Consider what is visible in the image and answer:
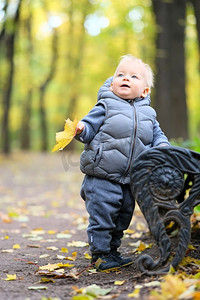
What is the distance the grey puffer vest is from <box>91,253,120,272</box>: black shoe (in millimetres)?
670

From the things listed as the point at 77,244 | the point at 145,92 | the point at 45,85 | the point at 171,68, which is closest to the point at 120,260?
the point at 77,244

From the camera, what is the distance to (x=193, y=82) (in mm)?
25438

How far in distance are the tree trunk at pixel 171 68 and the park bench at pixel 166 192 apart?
9.03m

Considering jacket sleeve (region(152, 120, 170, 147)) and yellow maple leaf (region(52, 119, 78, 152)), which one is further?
jacket sleeve (region(152, 120, 170, 147))

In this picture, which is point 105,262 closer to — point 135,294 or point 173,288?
point 135,294

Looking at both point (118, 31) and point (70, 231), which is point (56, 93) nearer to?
point (118, 31)

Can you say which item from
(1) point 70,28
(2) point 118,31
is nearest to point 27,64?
(1) point 70,28

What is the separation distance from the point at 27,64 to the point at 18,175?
8.51 meters

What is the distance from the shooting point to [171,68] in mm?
12461

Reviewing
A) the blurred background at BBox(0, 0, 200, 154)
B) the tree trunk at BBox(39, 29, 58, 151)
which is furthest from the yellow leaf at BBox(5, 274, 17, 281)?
the tree trunk at BBox(39, 29, 58, 151)

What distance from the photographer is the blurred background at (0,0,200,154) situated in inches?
487

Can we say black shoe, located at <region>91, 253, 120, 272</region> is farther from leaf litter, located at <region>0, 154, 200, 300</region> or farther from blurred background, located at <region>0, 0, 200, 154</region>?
blurred background, located at <region>0, 0, 200, 154</region>

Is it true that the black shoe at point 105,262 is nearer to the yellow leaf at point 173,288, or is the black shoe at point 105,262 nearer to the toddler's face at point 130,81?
the yellow leaf at point 173,288

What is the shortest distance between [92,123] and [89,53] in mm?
24077
